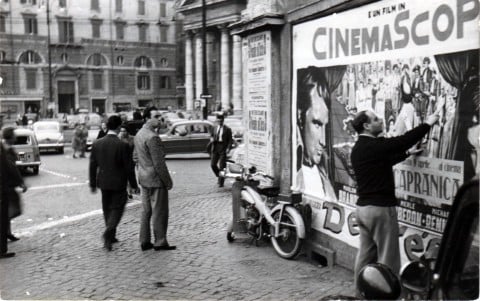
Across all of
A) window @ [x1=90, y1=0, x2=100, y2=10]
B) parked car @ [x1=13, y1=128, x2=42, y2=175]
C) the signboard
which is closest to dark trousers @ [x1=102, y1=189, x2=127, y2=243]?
the signboard

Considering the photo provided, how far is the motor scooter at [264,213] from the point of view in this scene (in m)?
7.52

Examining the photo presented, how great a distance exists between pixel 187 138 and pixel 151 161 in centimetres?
1619

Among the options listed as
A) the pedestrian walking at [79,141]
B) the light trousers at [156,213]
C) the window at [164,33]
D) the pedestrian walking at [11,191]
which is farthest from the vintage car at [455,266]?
the window at [164,33]

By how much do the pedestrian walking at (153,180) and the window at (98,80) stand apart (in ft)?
216

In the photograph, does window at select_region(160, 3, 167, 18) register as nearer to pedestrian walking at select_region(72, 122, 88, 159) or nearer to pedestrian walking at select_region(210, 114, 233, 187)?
pedestrian walking at select_region(72, 122, 88, 159)

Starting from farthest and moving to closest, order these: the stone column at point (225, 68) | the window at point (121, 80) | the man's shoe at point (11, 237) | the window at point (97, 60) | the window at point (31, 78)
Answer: the window at point (121, 80), the window at point (97, 60), the stone column at point (225, 68), the window at point (31, 78), the man's shoe at point (11, 237)

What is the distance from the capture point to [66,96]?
230 feet

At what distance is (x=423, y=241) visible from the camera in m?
5.63

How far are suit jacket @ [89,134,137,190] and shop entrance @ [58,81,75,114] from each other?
207 feet

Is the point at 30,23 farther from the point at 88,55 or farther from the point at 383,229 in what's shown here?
the point at 383,229


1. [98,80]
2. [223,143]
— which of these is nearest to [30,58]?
[98,80]

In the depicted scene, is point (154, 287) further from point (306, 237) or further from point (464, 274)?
point (464, 274)

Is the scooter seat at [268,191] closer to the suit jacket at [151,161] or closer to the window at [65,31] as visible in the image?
the suit jacket at [151,161]

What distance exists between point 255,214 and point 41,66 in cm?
6262
